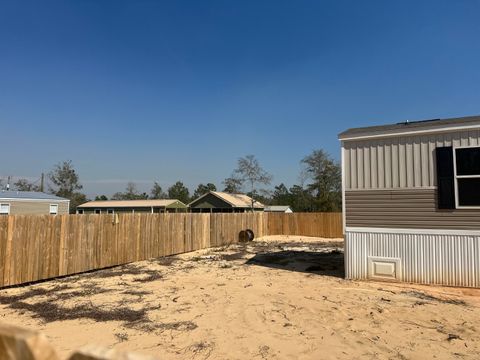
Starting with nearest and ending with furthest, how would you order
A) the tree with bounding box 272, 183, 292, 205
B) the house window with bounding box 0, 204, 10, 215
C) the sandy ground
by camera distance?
1. the sandy ground
2. the house window with bounding box 0, 204, 10, 215
3. the tree with bounding box 272, 183, 292, 205

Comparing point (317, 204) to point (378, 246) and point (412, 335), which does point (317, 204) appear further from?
point (412, 335)

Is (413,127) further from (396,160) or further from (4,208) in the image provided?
(4,208)

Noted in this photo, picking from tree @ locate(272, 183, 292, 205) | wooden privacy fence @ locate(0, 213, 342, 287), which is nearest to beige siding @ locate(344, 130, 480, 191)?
wooden privacy fence @ locate(0, 213, 342, 287)

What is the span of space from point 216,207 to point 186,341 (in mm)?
38867

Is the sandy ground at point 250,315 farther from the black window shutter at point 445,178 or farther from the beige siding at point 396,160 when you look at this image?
the beige siding at point 396,160

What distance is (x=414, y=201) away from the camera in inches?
390

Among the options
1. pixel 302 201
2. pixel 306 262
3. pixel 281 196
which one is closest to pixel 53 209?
pixel 306 262

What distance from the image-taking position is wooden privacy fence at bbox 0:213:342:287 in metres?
9.79

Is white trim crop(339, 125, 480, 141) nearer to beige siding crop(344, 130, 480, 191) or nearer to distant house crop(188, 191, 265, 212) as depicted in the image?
beige siding crop(344, 130, 480, 191)

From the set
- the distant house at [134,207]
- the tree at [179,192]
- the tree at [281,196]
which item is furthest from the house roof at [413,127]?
the tree at [179,192]

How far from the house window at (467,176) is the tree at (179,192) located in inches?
2555

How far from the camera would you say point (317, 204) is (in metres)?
47.2

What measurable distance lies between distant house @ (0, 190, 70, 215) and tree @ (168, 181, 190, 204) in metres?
36.5

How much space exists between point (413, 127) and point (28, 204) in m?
32.0
